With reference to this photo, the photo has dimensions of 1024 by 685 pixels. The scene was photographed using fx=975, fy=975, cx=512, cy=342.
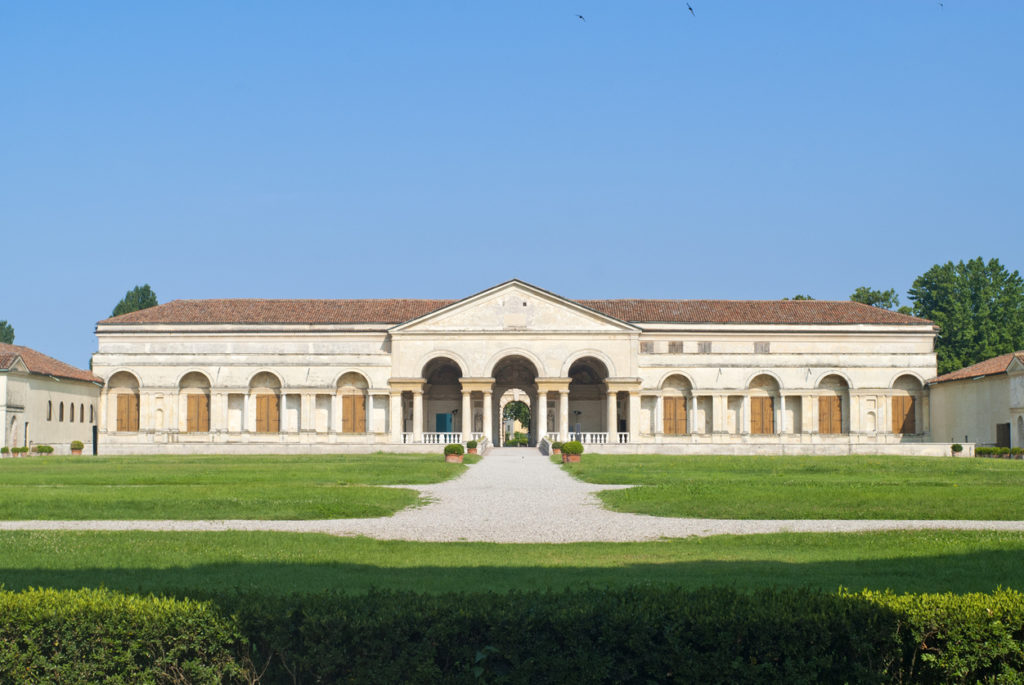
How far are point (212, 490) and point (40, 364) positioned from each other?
38548mm

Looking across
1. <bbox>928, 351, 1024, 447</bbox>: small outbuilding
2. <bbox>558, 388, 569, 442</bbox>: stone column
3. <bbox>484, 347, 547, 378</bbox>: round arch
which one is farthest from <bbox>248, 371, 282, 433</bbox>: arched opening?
Result: <bbox>928, 351, 1024, 447</bbox>: small outbuilding

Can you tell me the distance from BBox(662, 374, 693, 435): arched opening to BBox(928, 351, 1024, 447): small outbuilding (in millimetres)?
14774

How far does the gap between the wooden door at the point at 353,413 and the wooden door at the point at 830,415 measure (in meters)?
28.0

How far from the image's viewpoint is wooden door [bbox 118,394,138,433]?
2376 inches

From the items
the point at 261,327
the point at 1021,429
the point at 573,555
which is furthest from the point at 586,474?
the point at 261,327

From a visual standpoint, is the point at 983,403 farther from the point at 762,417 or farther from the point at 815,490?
the point at 815,490

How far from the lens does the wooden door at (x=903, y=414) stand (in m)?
59.9

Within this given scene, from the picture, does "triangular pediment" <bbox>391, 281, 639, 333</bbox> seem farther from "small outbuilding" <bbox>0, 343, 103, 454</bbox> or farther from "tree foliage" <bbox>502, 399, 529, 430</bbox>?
"tree foliage" <bbox>502, 399, 529, 430</bbox>

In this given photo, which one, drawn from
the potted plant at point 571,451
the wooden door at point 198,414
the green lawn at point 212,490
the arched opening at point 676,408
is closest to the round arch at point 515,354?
the arched opening at point 676,408

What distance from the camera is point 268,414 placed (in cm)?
6041

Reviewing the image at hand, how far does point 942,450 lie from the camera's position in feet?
164

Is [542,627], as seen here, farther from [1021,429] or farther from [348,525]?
[1021,429]

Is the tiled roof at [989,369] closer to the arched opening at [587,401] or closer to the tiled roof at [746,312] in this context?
the tiled roof at [746,312]

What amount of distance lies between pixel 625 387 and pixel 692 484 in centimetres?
3129
